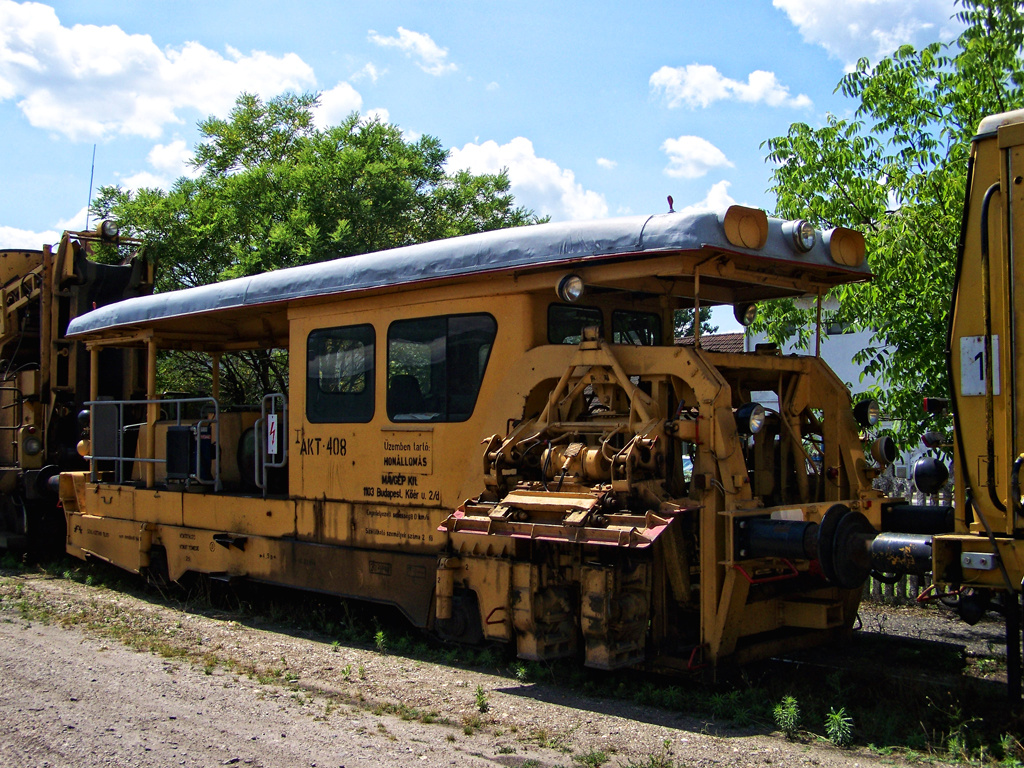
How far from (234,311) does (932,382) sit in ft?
22.4

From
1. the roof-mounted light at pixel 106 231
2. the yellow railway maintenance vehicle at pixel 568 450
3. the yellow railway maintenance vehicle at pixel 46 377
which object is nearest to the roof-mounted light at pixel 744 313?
the yellow railway maintenance vehicle at pixel 568 450

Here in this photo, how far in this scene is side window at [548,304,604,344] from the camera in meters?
7.87

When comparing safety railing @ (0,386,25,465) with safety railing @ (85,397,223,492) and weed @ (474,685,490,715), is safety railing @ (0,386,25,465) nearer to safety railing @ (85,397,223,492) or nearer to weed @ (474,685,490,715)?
safety railing @ (85,397,223,492)

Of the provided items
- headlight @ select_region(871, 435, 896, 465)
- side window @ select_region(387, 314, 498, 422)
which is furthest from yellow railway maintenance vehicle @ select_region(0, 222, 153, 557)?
headlight @ select_region(871, 435, 896, 465)

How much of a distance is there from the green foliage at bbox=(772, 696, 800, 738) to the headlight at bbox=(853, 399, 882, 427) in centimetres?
282

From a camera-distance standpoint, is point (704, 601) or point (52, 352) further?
point (52, 352)

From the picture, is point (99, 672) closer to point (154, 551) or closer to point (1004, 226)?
point (154, 551)

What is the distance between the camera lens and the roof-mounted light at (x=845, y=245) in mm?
7469

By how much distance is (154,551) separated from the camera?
1142 cm

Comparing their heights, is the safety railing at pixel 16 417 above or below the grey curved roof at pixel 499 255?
below

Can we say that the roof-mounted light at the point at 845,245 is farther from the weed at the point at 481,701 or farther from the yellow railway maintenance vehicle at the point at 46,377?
the yellow railway maintenance vehicle at the point at 46,377

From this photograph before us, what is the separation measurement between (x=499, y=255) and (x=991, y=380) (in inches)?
143

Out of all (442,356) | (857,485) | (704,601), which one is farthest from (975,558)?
(442,356)

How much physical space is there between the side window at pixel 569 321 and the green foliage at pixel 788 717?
323 centimetres
